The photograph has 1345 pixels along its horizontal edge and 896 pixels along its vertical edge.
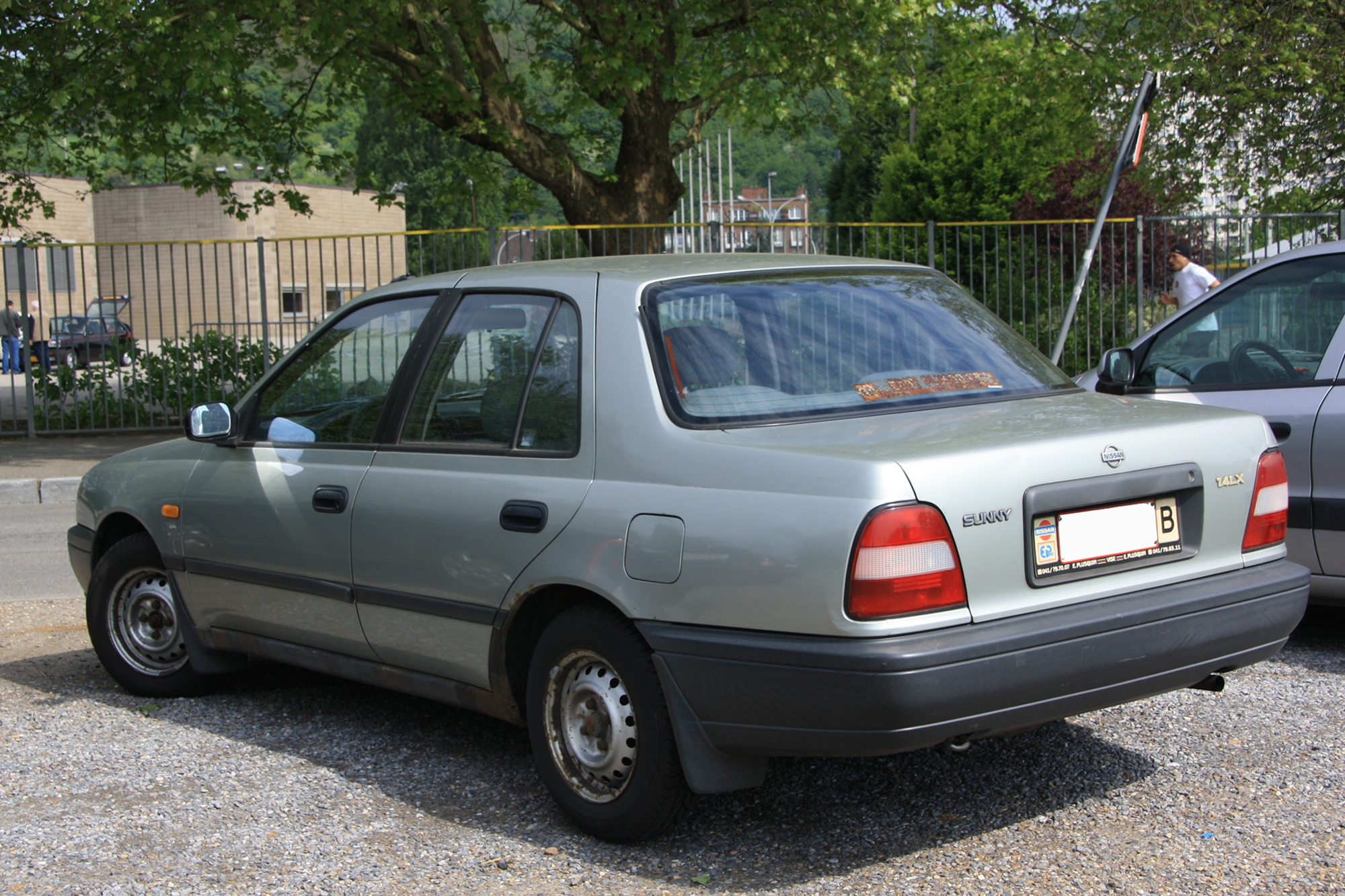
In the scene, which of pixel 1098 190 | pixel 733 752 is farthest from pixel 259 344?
pixel 733 752

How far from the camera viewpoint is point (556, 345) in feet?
12.4

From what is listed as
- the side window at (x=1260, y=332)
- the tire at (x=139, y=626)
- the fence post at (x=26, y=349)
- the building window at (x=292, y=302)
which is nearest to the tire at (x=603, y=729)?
the tire at (x=139, y=626)

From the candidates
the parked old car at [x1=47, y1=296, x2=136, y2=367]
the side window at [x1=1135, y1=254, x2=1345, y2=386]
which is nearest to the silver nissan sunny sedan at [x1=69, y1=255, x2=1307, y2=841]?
the side window at [x1=1135, y1=254, x2=1345, y2=386]

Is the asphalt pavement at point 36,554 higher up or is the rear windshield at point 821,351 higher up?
the rear windshield at point 821,351

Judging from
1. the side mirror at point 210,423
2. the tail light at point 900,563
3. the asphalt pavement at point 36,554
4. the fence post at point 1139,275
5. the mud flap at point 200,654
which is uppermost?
the fence post at point 1139,275

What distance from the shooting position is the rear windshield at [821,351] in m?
3.52

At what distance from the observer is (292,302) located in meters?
16.8

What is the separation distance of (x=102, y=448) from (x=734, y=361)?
12784 mm

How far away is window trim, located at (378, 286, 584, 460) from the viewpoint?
3.65 m

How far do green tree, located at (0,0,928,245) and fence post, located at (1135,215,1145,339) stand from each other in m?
3.57

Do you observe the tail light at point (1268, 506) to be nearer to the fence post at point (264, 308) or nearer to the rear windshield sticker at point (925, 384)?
the rear windshield sticker at point (925, 384)

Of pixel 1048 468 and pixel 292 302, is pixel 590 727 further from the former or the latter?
pixel 292 302

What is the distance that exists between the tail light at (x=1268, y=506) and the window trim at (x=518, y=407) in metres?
1.90

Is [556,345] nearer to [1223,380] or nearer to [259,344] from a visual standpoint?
[1223,380]
